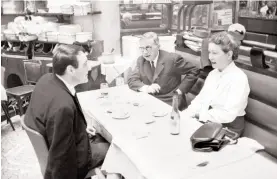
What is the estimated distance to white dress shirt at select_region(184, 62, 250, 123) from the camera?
246 cm

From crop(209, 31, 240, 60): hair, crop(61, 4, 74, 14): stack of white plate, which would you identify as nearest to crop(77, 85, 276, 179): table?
crop(209, 31, 240, 60): hair

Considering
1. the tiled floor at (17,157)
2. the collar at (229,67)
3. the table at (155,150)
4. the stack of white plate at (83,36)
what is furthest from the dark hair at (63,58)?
the stack of white plate at (83,36)

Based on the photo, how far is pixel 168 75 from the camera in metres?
3.36

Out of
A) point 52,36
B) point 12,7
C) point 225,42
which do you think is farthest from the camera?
point 12,7

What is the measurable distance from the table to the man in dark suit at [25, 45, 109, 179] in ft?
0.69

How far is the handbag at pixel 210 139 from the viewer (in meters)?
1.85

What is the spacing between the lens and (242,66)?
2824 millimetres

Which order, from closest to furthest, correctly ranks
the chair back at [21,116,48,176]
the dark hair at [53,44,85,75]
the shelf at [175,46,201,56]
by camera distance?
the chair back at [21,116,48,176] < the dark hair at [53,44,85,75] < the shelf at [175,46,201,56]

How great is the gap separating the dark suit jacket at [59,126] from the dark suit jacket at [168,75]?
4.16ft

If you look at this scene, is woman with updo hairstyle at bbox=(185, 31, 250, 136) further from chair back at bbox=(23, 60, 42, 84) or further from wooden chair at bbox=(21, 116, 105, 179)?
chair back at bbox=(23, 60, 42, 84)

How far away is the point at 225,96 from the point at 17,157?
101 inches

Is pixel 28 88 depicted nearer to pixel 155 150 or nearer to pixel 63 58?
pixel 63 58

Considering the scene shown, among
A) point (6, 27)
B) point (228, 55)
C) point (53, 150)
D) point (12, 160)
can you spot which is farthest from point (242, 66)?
point (6, 27)

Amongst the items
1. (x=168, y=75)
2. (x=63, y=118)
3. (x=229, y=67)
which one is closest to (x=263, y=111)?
(x=229, y=67)
